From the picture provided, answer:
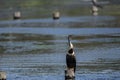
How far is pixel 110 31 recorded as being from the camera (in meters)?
83.9

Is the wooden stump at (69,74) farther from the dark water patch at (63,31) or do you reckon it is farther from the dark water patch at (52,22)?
the dark water patch at (52,22)

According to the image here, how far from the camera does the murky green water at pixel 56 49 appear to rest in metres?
48.3

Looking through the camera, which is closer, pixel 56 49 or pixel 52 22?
pixel 56 49

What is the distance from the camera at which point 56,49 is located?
2581 inches

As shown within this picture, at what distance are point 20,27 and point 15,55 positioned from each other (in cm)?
3765

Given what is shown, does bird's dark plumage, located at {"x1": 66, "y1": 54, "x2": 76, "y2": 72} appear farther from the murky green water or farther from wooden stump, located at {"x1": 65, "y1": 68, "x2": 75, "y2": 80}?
the murky green water

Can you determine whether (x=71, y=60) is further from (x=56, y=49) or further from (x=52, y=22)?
(x=52, y=22)

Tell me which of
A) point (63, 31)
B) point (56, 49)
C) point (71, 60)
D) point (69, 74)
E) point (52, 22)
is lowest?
point (52, 22)

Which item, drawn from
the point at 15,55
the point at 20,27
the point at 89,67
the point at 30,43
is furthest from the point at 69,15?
the point at 89,67

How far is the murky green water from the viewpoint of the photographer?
48.3 meters

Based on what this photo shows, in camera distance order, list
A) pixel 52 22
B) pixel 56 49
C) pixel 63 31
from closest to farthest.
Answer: pixel 56 49 < pixel 63 31 < pixel 52 22

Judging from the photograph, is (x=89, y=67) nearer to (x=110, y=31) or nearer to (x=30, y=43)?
(x=30, y=43)

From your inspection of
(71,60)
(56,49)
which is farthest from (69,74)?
(56,49)

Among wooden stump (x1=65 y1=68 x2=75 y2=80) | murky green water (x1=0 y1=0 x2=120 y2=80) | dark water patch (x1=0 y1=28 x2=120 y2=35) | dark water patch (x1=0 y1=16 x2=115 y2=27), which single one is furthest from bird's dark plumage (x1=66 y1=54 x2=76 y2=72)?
dark water patch (x1=0 y1=16 x2=115 y2=27)
